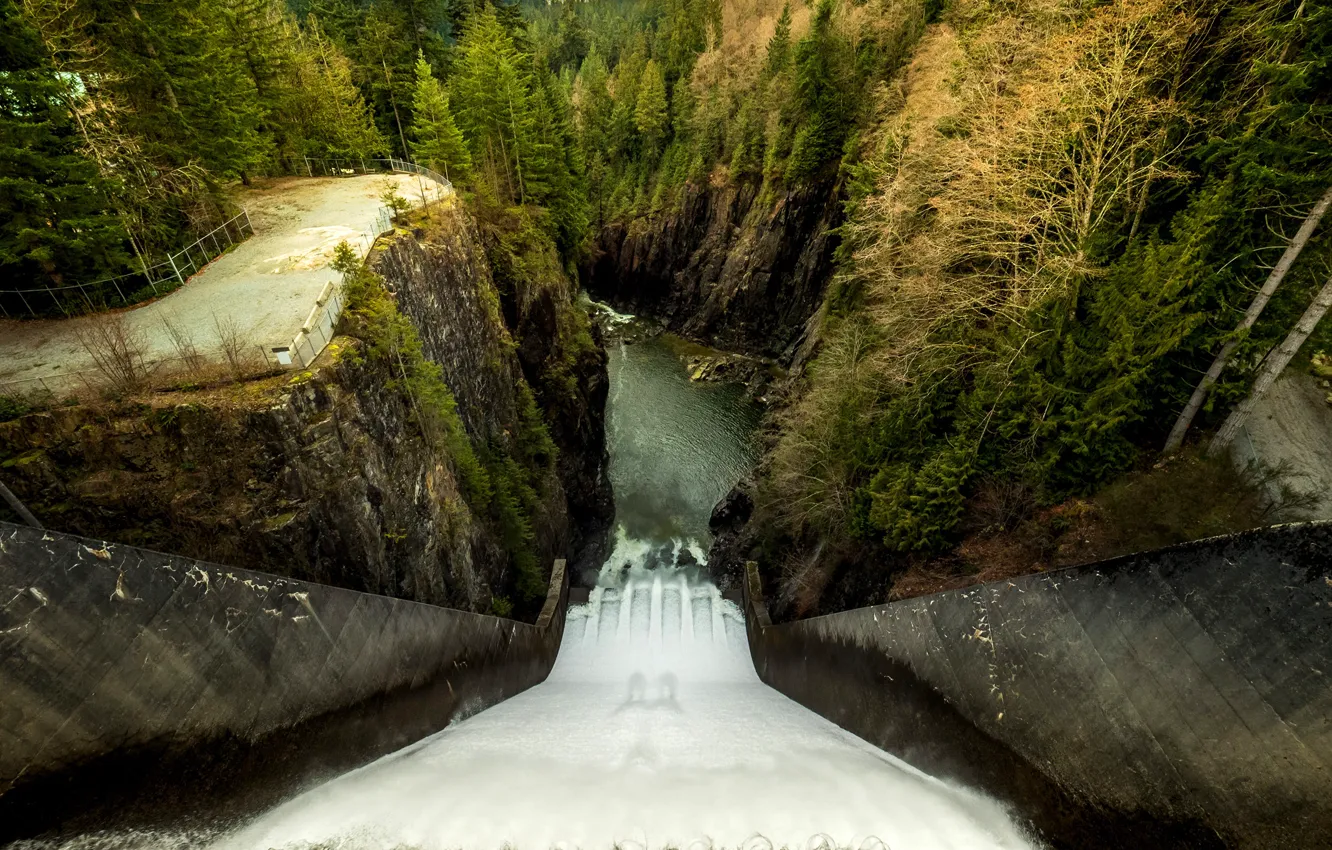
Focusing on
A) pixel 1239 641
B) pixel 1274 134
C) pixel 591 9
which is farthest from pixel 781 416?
pixel 591 9

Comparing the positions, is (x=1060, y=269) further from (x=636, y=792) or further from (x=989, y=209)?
(x=636, y=792)

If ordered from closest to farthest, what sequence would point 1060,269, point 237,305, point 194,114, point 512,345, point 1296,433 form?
point 1296,433 < point 1060,269 < point 237,305 < point 194,114 < point 512,345

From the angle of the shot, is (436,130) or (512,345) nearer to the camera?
(512,345)

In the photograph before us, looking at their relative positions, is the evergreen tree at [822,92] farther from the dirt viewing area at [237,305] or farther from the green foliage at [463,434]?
the dirt viewing area at [237,305]

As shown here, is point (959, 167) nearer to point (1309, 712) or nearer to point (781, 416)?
point (1309, 712)

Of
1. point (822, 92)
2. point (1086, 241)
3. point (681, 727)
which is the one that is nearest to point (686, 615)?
point (681, 727)

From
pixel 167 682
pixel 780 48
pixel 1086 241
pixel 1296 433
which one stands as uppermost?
pixel 780 48
